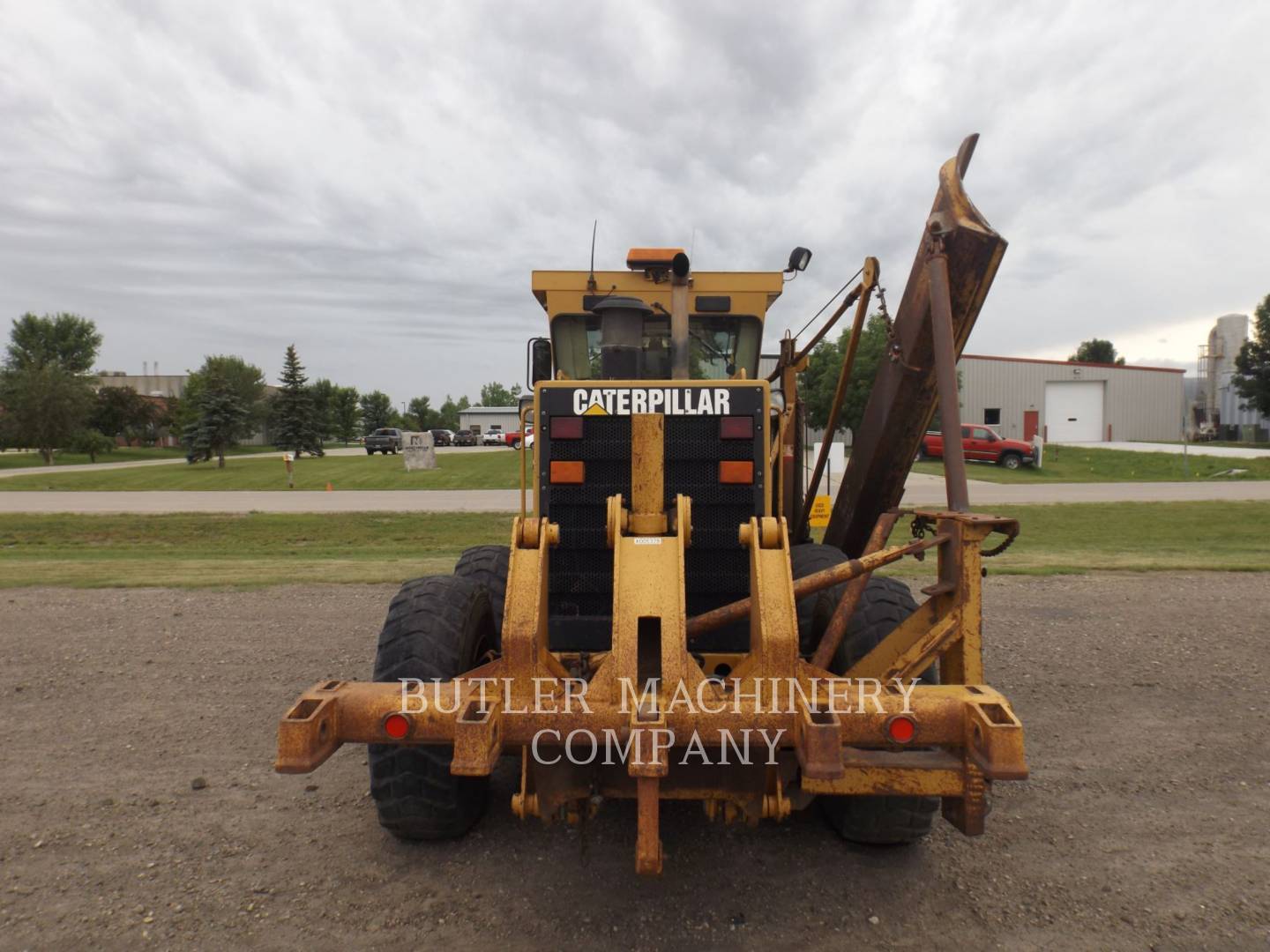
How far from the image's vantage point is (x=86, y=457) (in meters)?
48.7

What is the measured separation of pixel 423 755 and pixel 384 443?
48103mm

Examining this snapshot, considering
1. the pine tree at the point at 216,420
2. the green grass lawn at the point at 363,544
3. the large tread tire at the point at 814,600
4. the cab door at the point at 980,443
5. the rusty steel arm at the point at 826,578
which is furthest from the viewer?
the pine tree at the point at 216,420

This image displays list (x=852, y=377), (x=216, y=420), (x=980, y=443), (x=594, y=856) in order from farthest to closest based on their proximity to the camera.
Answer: (x=216, y=420) → (x=980, y=443) → (x=852, y=377) → (x=594, y=856)

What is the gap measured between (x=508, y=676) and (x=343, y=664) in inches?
166

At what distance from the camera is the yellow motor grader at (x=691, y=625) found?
111 inches

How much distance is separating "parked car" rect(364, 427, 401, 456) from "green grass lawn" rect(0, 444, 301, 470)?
7862mm

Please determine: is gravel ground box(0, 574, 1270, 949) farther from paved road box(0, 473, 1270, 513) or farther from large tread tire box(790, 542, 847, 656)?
paved road box(0, 473, 1270, 513)

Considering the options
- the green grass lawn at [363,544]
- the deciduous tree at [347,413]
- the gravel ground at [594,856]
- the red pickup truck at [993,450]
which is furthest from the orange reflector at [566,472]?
the deciduous tree at [347,413]

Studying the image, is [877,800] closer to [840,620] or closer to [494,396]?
[840,620]

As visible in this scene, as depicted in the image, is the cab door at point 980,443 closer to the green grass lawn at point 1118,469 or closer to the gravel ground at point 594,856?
the green grass lawn at point 1118,469

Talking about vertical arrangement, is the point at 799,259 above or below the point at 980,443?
above

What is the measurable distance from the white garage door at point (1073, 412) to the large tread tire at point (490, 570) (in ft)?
160

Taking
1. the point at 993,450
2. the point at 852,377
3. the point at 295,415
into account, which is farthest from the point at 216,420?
the point at 993,450

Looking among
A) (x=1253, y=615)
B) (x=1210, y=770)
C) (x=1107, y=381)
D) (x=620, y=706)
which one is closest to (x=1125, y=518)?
(x=1253, y=615)
